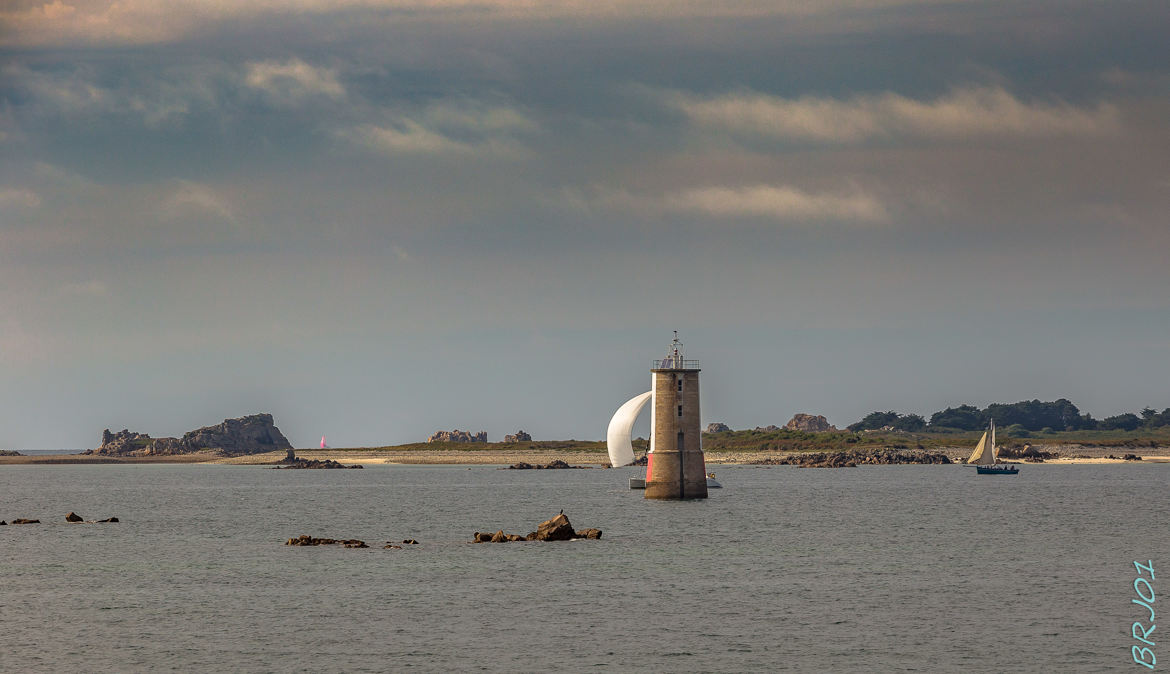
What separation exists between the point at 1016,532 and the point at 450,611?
157 ft

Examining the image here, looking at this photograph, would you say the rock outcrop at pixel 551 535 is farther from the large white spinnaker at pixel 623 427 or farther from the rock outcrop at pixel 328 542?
the large white spinnaker at pixel 623 427

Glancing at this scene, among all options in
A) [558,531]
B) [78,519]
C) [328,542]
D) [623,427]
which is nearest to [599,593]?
[558,531]

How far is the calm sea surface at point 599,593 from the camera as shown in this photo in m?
38.3

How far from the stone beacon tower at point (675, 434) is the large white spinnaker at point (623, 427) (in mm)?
24547

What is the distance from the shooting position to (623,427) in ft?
379

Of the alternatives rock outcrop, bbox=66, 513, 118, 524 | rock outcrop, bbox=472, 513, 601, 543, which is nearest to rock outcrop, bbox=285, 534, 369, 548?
rock outcrop, bbox=472, 513, 601, 543

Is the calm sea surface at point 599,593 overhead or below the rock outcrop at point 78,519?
below

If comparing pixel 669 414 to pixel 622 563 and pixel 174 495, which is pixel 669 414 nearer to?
pixel 622 563

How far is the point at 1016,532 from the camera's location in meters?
80.9

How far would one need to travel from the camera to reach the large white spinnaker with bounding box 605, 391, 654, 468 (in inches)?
4557

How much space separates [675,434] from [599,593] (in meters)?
38.1

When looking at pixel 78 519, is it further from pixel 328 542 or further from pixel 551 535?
pixel 551 535

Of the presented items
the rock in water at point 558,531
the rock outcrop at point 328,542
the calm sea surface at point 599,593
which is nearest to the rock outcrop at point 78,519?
the calm sea surface at point 599,593

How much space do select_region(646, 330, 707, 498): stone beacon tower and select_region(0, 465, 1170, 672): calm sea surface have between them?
2.26m
